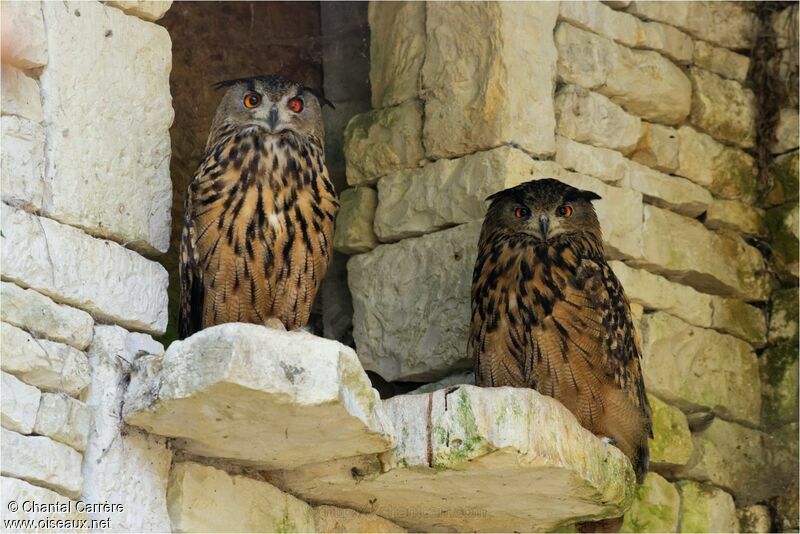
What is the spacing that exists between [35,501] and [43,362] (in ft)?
1.29

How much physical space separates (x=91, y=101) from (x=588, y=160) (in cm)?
226

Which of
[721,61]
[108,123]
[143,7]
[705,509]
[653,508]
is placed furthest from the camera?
[721,61]

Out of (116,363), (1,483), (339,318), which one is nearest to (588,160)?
(339,318)

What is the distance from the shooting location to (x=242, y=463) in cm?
486

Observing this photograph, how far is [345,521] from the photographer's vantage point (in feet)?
17.4

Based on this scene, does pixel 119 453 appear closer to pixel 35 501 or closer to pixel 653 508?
pixel 35 501

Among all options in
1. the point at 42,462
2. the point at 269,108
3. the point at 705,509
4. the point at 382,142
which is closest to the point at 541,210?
the point at 382,142

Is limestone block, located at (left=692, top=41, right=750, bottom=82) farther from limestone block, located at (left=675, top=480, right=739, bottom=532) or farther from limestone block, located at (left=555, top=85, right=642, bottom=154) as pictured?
limestone block, located at (left=675, top=480, right=739, bottom=532)

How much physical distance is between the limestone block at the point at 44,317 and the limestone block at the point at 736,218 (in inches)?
120

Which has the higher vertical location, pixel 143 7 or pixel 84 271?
pixel 143 7

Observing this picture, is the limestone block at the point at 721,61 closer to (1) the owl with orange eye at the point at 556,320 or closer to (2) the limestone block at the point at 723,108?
(2) the limestone block at the point at 723,108

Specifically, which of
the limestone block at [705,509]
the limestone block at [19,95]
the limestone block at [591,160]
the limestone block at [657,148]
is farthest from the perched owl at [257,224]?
the limestone block at [705,509]

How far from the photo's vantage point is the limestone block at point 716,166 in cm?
647

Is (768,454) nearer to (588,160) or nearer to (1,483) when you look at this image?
(588,160)
